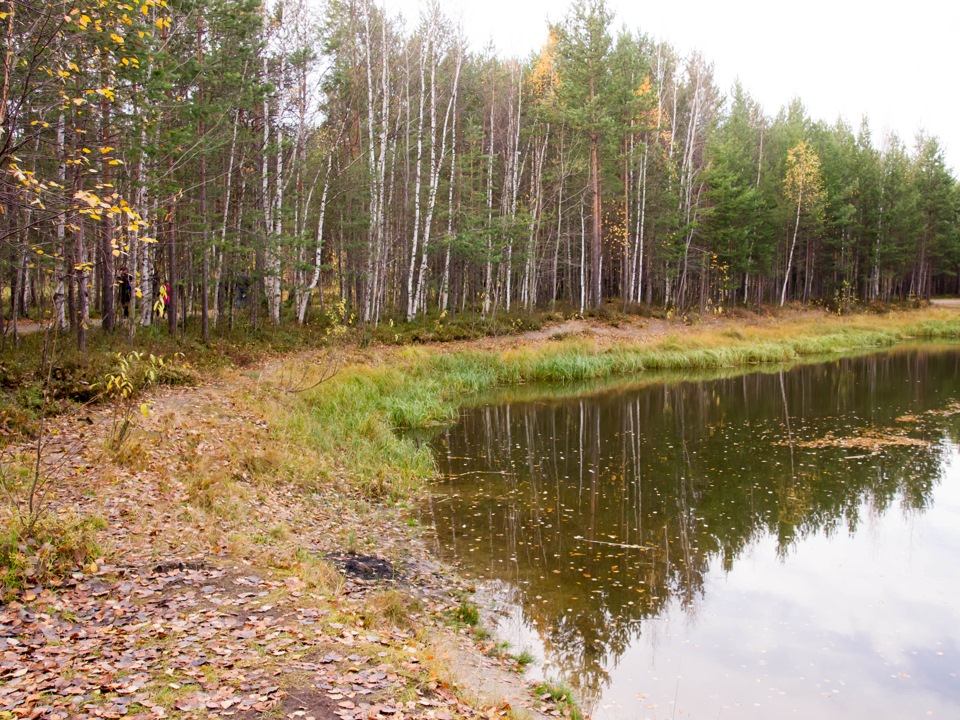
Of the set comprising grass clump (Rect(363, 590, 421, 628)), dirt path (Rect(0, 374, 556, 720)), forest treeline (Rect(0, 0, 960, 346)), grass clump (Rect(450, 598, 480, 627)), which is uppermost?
forest treeline (Rect(0, 0, 960, 346))

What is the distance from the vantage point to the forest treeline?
11.4m

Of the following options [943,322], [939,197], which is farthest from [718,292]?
[939,197]

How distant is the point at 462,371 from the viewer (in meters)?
22.9

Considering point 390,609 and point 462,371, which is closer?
point 390,609

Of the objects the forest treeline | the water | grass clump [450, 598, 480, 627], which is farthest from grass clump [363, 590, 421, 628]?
the forest treeline

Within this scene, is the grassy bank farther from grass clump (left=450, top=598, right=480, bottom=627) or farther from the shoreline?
grass clump (left=450, top=598, right=480, bottom=627)

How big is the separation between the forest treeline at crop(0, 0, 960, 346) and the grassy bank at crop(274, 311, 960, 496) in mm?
2749

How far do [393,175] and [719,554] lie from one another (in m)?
21.6

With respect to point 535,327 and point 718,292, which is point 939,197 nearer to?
point 718,292

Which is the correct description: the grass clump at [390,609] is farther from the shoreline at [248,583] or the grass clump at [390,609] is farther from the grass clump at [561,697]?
the grass clump at [561,697]

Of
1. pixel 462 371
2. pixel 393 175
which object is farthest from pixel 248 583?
pixel 393 175

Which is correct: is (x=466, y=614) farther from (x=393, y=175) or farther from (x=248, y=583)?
(x=393, y=175)

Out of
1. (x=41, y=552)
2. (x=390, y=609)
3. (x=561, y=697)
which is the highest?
(x=41, y=552)

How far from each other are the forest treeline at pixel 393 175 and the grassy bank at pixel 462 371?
2749 mm
